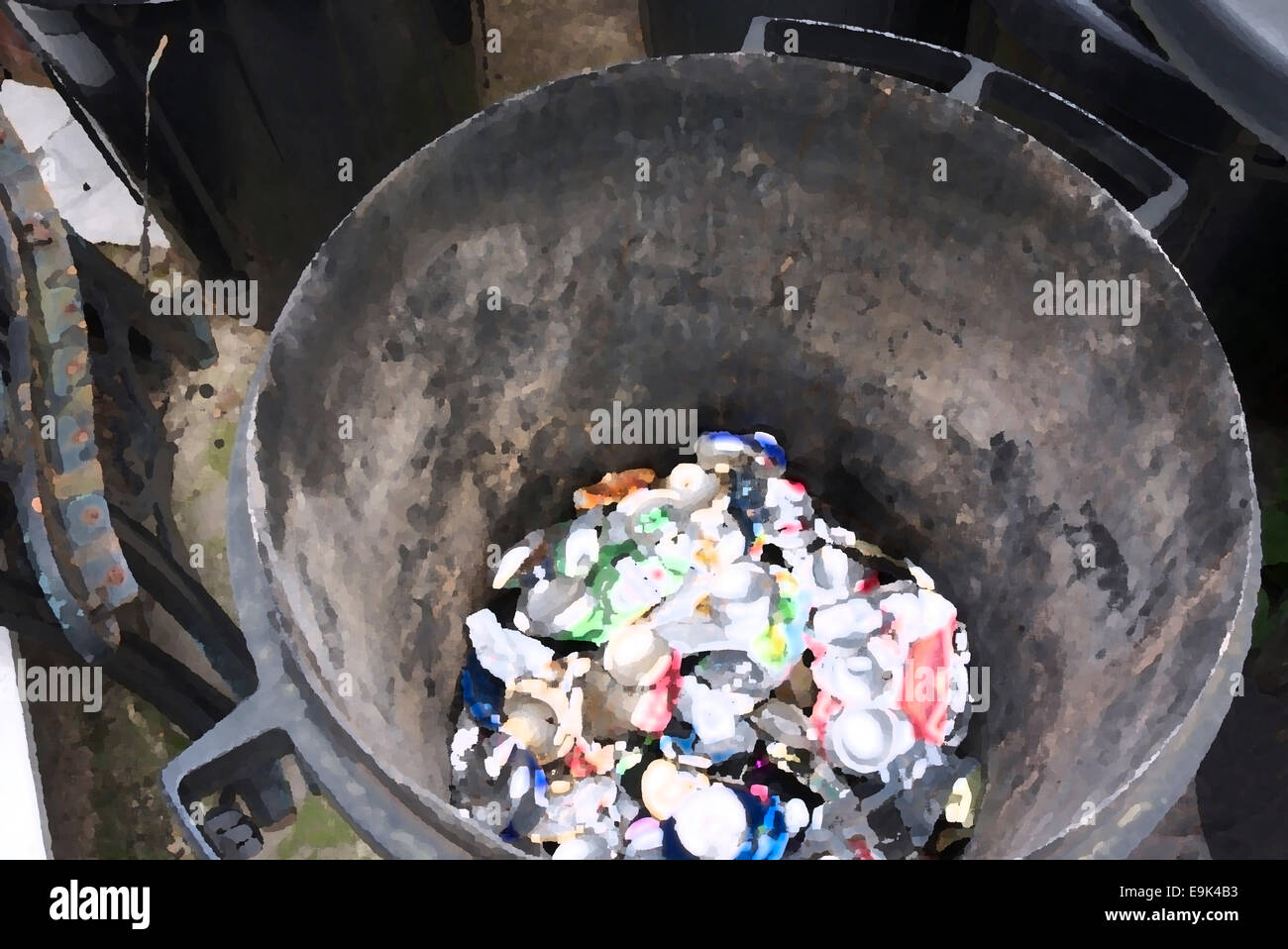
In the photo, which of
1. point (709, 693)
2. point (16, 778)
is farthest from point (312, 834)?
point (709, 693)

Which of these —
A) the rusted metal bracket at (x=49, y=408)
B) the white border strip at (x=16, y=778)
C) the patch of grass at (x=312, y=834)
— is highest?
the rusted metal bracket at (x=49, y=408)

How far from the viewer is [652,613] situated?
1.09 m

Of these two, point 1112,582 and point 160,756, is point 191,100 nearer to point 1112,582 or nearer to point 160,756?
point 160,756

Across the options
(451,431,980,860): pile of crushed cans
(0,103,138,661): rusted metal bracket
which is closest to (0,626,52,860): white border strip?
(0,103,138,661): rusted metal bracket

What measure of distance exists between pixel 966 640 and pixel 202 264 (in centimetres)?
123

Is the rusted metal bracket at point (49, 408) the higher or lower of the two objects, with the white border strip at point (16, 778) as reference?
higher

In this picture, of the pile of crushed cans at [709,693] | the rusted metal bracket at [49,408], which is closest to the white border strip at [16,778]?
the rusted metal bracket at [49,408]

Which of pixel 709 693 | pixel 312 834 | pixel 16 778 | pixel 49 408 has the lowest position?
pixel 312 834

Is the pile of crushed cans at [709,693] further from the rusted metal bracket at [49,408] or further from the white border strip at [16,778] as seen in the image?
the white border strip at [16,778]

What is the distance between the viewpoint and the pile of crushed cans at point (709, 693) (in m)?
1.00

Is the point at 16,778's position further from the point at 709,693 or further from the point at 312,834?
the point at 709,693

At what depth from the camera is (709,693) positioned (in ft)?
3.46

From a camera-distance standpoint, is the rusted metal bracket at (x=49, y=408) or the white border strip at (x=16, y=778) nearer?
the rusted metal bracket at (x=49, y=408)

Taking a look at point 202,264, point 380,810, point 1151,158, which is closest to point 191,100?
point 202,264
